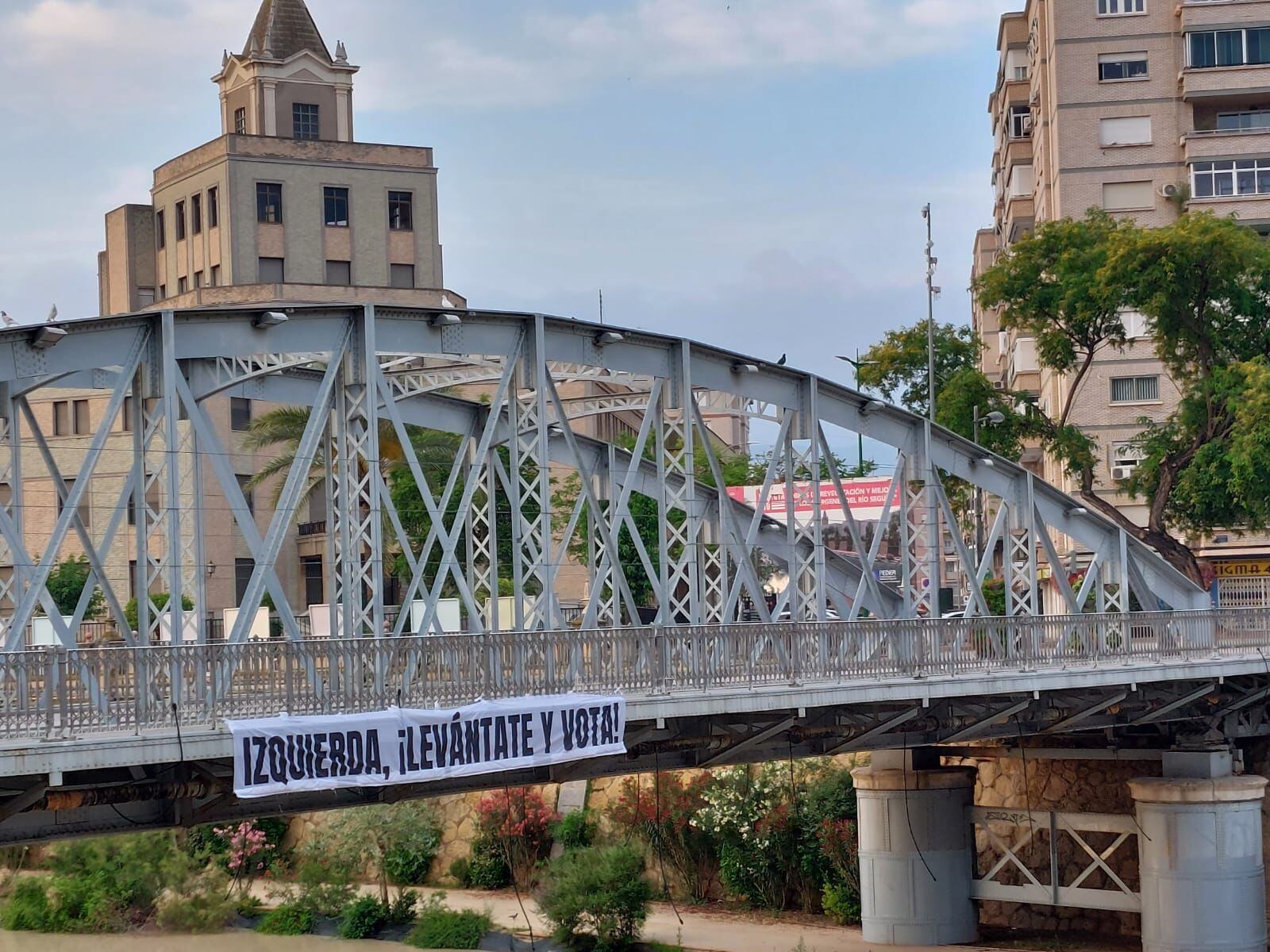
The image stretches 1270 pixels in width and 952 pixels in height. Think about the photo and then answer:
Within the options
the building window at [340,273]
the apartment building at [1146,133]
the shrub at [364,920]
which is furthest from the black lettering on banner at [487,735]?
the building window at [340,273]

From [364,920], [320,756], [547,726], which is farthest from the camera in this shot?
[364,920]

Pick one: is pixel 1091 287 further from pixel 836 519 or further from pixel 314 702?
pixel 314 702

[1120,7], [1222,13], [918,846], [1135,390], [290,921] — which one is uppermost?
[1120,7]

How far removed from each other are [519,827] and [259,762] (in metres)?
26.3

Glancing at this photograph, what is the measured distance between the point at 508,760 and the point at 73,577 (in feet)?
129

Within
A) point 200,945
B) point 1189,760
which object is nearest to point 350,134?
point 200,945

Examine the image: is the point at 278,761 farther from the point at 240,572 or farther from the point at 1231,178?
the point at 1231,178

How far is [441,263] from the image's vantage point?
7638cm

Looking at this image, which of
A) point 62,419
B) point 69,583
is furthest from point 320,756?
point 62,419

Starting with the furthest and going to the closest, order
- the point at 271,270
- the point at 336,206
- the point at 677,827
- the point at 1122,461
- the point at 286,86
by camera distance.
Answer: the point at 286,86 < the point at 336,206 < the point at 271,270 < the point at 1122,461 < the point at 677,827

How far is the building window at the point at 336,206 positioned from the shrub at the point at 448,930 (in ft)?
125

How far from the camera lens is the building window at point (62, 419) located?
63062 mm

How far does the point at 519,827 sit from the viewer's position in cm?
4456

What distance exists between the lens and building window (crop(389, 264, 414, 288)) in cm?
7338
